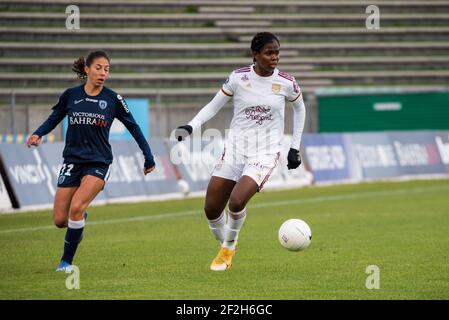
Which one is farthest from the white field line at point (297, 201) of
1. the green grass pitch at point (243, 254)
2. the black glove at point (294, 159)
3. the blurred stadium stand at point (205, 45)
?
the blurred stadium stand at point (205, 45)

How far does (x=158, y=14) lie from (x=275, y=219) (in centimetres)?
2186

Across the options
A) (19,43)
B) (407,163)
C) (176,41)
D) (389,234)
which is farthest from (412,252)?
(176,41)

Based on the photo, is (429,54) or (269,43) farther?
(429,54)

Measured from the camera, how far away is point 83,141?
11.1m

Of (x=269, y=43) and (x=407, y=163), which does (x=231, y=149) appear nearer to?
(x=269, y=43)

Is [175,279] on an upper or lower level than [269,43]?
lower

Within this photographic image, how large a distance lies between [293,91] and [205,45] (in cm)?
2806

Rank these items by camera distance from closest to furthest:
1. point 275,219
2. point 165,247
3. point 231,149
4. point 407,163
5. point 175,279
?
point 175,279
point 231,149
point 165,247
point 275,219
point 407,163

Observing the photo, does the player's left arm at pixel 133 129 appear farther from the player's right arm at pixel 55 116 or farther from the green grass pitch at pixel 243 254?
the green grass pitch at pixel 243 254

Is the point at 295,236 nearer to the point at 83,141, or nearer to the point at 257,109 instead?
the point at 257,109

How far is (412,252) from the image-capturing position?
1312 cm

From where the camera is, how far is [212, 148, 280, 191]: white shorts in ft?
36.7

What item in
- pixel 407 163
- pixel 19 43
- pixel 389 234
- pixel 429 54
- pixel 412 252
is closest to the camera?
pixel 412 252

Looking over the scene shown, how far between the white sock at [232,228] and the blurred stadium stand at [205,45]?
18689mm
